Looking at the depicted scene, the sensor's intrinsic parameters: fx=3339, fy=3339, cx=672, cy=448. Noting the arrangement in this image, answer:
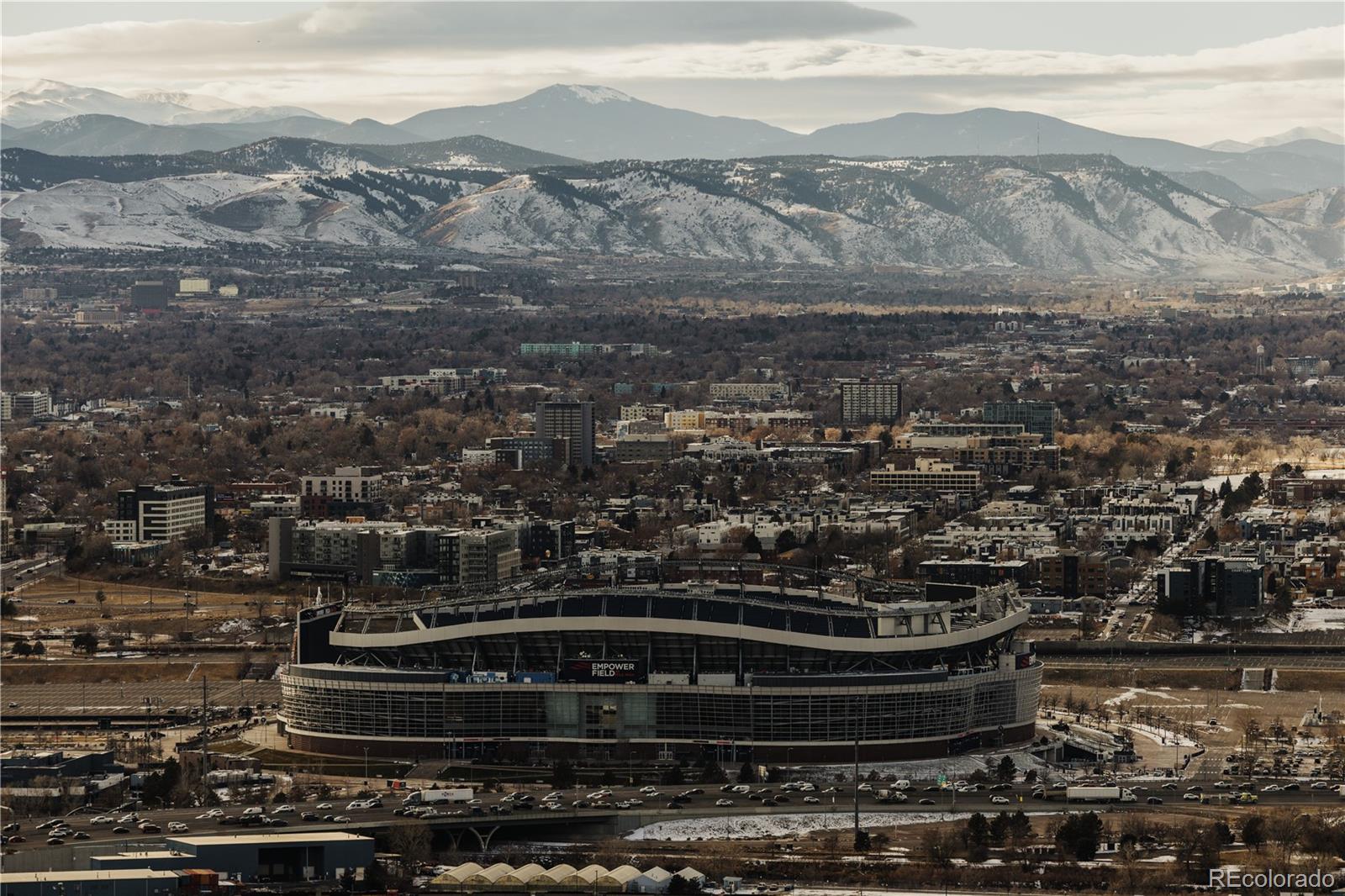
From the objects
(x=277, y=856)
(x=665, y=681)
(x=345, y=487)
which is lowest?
(x=345, y=487)

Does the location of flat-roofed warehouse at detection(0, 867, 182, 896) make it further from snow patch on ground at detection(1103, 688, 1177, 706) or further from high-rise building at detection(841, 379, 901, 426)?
high-rise building at detection(841, 379, 901, 426)

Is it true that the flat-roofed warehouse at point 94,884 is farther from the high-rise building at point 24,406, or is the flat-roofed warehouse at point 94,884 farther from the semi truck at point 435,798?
the high-rise building at point 24,406

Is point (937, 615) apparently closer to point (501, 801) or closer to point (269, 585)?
point (501, 801)

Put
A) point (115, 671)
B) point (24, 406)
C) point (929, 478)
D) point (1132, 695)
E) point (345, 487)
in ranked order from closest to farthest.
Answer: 1. point (1132, 695)
2. point (115, 671)
3. point (345, 487)
4. point (929, 478)
5. point (24, 406)

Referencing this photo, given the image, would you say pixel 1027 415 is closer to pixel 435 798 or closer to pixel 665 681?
pixel 665 681

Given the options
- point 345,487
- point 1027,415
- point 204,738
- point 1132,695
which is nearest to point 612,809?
point 204,738

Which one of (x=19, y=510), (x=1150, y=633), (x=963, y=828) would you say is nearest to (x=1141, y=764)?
(x=963, y=828)

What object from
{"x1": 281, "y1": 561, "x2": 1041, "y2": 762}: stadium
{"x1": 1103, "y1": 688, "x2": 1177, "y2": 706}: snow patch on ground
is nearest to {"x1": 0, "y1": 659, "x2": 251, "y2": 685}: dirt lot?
{"x1": 281, "y1": 561, "x2": 1041, "y2": 762}: stadium

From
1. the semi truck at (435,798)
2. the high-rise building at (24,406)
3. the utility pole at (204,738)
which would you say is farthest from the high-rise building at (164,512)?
the high-rise building at (24,406)
